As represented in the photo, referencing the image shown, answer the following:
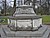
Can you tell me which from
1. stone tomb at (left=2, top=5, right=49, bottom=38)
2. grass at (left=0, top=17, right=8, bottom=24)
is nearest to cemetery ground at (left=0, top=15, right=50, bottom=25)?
grass at (left=0, top=17, right=8, bottom=24)

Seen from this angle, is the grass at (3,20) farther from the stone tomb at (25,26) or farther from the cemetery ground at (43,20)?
the stone tomb at (25,26)

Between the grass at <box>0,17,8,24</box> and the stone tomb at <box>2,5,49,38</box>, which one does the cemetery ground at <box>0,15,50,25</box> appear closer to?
the grass at <box>0,17,8,24</box>

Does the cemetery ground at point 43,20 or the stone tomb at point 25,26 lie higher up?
the stone tomb at point 25,26

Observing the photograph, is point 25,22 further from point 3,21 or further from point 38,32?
point 3,21

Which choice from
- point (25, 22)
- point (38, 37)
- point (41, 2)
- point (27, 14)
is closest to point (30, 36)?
point (38, 37)

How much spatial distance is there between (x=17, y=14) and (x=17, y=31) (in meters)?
0.92

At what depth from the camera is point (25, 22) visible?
247 inches

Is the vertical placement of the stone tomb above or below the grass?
above

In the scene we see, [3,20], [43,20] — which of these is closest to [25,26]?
[3,20]

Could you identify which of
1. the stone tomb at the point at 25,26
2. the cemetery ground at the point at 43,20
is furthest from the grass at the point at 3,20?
the stone tomb at the point at 25,26

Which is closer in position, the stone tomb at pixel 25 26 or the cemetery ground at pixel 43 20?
the stone tomb at pixel 25 26

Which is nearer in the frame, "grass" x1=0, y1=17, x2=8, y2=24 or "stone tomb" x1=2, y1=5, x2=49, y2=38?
"stone tomb" x1=2, y1=5, x2=49, y2=38

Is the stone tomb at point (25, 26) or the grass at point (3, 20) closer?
the stone tomb at point (25, 26)

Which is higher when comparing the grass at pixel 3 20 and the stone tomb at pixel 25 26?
the stone tomb at pixel 25 26
